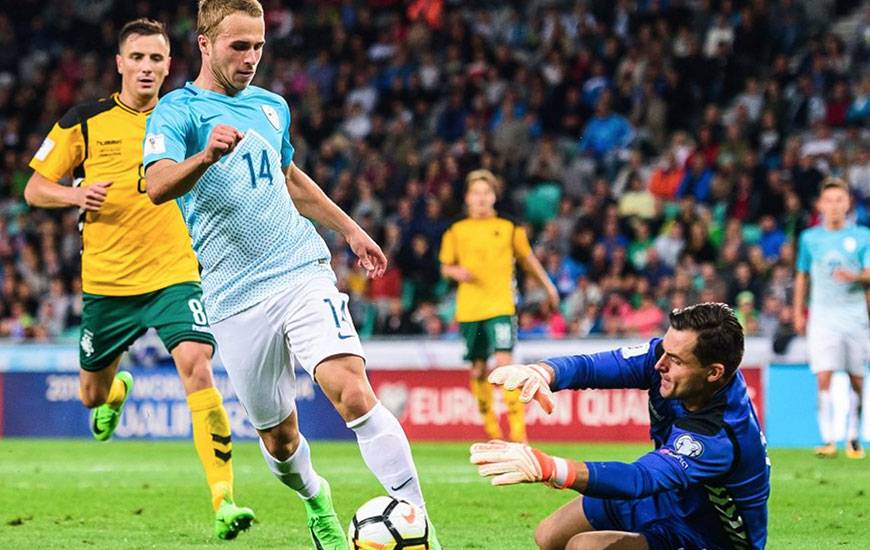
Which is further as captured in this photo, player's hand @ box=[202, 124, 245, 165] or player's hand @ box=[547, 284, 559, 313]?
player's hand @ box=[547, 284, 559, 313]

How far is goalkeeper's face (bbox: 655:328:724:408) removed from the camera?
5.21 meters

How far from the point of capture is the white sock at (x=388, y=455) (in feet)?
20.2

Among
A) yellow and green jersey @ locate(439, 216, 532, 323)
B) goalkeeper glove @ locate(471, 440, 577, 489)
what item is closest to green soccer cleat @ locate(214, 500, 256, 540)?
goalkeeper glove @ locate(471, 440, 577, 489)

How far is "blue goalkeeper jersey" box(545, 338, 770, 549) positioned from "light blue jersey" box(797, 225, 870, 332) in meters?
8.05

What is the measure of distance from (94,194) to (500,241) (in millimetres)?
6824

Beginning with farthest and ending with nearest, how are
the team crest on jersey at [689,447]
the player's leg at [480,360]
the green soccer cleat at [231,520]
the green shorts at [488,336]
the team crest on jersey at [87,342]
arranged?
the player's leg at [480,360], the green shorts at [488,336], the team crest on jersey at [87,342], the green soccer cleat at [231,520], the team crest on jersey at [689,447]

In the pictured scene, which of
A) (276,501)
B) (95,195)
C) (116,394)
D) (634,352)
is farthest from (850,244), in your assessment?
(634,352)

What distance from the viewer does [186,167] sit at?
592 cm

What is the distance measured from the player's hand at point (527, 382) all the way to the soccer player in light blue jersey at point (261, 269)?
3.59ft

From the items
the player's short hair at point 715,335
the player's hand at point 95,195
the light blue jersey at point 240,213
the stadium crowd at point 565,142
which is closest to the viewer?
the player's short hair at point 715,335

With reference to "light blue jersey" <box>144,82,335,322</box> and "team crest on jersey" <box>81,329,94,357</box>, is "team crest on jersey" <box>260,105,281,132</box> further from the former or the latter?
"team crest on jersey" <box>81,329,94,357</box>

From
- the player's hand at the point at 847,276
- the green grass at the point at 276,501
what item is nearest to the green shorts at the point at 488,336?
the green grass at the point at 276,501

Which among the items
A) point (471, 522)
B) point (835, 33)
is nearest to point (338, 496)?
point (471, 522)

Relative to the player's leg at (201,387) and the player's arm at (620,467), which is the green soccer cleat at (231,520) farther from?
the player's arm at (620,467)
